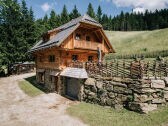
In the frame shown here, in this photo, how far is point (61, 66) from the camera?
25.4 m

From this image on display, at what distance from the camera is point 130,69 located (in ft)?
56.5

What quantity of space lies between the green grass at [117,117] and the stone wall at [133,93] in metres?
0.61

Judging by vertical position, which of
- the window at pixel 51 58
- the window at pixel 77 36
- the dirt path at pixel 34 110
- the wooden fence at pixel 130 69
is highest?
the window at pixel 77 36

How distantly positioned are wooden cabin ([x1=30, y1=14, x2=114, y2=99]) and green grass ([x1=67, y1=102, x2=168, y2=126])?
8119 millimetres

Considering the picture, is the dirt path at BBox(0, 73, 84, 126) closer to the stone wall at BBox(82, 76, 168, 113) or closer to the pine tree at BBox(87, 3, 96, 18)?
the stone wall at BBox(82, 76, 168, 113)

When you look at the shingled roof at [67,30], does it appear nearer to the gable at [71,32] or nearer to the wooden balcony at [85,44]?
the gable at [71,32]

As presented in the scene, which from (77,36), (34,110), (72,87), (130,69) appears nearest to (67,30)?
(77,36)

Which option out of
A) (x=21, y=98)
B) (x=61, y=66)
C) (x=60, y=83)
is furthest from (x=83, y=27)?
(x=21, y=98)

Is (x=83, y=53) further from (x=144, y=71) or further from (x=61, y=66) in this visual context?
(x=144, y=71)

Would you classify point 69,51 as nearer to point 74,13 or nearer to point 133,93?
point 133,93

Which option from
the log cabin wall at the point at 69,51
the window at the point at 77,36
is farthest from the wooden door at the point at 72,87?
the window at the point at 77,36

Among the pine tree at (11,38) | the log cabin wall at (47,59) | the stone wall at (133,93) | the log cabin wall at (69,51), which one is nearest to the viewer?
the stone wall at (133,93)

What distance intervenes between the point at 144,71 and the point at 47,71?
55.1ft

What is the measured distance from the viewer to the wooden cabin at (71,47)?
82.0ft
